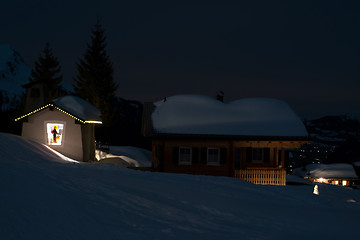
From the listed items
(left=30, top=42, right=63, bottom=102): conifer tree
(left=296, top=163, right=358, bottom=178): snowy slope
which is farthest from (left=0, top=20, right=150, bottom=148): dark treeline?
(left=296, top=163, right=358, bottom=178): snowy slope

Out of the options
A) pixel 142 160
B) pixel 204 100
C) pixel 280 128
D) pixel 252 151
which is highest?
pixel 204 100

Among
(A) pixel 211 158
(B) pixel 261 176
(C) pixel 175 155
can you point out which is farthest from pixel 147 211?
(B) pixel 261 176

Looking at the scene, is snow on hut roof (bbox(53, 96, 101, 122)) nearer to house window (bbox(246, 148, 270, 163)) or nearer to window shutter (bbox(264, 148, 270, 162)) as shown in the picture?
house window (bbox(246, 148, 270, 163))

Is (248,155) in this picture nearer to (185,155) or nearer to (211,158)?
(211,158)

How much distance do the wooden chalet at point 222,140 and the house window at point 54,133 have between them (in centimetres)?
599

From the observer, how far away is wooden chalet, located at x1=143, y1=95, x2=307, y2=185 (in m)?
18.0

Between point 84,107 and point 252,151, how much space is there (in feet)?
43.6

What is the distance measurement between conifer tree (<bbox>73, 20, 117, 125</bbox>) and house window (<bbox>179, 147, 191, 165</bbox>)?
17388 millimetres

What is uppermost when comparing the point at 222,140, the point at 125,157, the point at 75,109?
the point at 75,109

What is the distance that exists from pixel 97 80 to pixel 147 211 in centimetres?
2971

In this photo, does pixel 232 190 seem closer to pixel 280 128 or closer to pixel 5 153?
pixel 280 128

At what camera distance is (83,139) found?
20875mm

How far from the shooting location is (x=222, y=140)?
18203mm

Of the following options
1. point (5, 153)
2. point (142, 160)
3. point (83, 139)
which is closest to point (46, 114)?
point (83, 139)
